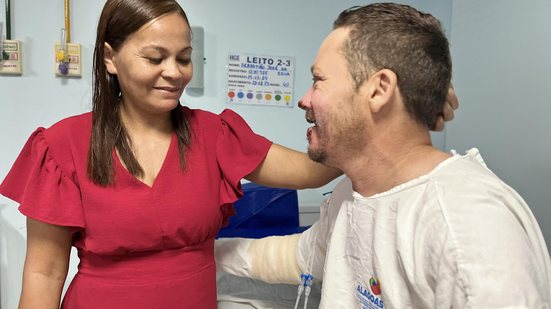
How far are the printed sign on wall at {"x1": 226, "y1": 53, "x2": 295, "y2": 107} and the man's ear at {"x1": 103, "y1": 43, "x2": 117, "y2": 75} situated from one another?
32.5 inches

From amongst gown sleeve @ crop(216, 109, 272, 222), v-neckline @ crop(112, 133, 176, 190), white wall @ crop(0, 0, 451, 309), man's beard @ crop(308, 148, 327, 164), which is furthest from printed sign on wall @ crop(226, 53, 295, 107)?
man's beard @ crop(308, 148, 327, 164)

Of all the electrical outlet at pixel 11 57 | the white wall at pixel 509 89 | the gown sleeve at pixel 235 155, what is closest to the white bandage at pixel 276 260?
the gown sleeve at pixel 235 155

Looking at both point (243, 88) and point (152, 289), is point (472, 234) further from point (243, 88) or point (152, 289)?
point (243, 88)

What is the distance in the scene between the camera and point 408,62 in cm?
73

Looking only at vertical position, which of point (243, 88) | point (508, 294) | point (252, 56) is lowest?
point (508, 294)

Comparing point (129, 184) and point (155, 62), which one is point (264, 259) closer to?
point (129, 184)

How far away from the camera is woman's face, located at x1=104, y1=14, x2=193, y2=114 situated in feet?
2.78

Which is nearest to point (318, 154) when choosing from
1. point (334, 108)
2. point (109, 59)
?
point (334, 108)

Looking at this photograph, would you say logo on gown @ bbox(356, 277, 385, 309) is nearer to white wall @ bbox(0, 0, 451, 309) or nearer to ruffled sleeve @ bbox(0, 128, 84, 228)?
ruffled sleeve @ bbox(0, 128, 84, 228)

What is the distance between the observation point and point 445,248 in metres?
0.61

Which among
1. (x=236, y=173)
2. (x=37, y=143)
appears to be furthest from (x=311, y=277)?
(x=37, y=143)

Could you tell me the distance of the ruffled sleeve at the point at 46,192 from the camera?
837 millimetres

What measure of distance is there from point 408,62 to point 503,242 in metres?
0.32

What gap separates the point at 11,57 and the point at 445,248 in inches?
60.4
